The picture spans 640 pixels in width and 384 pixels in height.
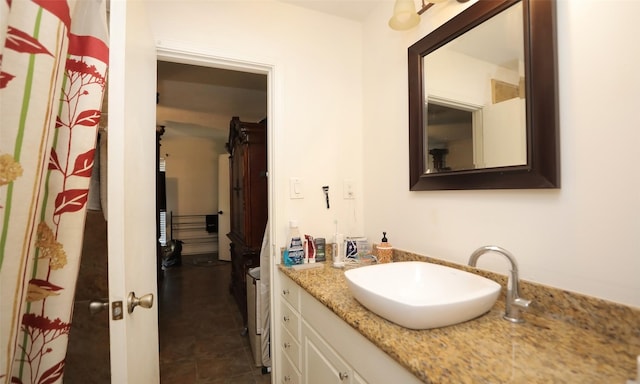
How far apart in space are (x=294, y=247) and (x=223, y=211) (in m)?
3.71

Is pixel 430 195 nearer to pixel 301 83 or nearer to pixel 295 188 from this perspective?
pixel 295 188

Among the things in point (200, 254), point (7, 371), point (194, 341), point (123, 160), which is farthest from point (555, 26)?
point (200, 254)

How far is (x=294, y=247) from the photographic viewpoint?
4.73 ft

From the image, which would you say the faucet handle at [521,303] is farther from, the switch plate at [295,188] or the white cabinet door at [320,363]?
the switch plate at [295,188]

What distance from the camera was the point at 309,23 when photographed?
1.59 metres

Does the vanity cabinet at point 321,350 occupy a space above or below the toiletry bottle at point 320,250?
below

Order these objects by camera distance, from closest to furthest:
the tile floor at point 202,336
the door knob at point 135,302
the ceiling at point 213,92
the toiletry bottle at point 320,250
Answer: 1. the door knob at point 135,302
2. the toiletry bottle at point 320,250
3. the ceiling at point 213,92
4. the tile floor at point 202,336

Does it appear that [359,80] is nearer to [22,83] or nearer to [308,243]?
[308,243]

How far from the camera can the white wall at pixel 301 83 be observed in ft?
4.57

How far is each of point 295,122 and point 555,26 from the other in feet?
3.69

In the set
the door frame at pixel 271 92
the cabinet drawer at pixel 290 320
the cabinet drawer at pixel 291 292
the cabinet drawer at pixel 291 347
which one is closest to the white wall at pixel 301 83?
the door frame at pixel 271 92

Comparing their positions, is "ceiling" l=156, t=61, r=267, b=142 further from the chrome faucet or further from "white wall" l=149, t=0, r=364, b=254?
the chrome faucet

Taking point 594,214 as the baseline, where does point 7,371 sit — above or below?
below

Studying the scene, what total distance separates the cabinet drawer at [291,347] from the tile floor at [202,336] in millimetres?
508
